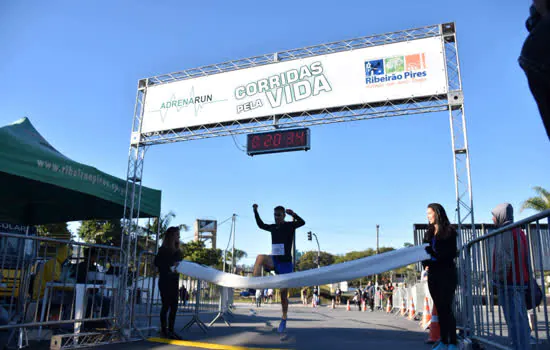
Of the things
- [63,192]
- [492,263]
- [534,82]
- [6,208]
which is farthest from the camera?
[6,208]

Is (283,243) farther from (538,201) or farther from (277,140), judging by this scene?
(538,201)

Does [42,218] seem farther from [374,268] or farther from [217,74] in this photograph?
[374,268]

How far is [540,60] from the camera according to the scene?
157 centimetres

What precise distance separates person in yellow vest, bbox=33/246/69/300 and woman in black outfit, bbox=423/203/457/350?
5.05 metres

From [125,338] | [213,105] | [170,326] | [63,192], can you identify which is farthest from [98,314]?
[213,105]

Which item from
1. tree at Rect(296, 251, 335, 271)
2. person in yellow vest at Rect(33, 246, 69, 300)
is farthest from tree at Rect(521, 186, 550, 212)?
tree at Rect(296, 251, 335, 271)

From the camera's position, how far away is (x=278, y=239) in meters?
7.02

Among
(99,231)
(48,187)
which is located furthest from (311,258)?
(48,187)

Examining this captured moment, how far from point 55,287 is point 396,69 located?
7.12 m

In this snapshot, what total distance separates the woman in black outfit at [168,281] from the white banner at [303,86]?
3584 mm

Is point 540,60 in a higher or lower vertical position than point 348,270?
higher

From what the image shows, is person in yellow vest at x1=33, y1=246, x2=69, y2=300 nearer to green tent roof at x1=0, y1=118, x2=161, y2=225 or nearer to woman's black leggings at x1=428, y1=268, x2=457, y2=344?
green tent roof at x1=0, y1=118, x2=161, y2=225

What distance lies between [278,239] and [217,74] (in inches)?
181

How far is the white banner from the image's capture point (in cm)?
834
